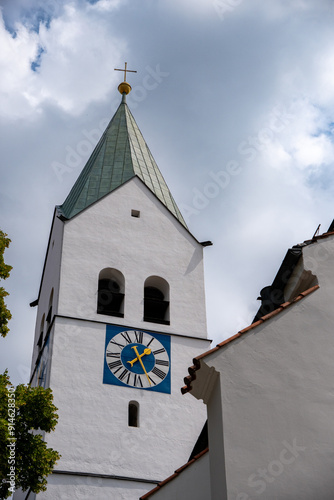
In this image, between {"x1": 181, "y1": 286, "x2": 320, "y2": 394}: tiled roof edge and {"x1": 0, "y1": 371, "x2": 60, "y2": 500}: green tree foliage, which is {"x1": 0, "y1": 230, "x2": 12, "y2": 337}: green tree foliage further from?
{"x1": 181, "y1": 286, "x2": 320, "y2": 394}: tiled roof edge

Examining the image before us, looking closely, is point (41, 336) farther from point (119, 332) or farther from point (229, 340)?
point (229, 340)

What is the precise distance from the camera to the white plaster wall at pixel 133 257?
2264 cm

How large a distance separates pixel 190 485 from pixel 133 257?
41.4ft

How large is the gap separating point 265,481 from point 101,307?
13520 mm

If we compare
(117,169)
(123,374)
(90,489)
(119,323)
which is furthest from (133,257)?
(90,489)

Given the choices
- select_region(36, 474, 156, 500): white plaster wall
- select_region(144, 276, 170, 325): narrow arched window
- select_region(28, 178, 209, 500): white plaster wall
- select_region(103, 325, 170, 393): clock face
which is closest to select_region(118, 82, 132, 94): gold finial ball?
select_region(28, 178, 209, 500): white plaster wall

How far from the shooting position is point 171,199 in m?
27.5

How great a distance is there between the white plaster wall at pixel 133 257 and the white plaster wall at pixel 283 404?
11546 millimetres

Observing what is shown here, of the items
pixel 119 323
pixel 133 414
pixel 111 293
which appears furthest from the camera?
pixel 111 293

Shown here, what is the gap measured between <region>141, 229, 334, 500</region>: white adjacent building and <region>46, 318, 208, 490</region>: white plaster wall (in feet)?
26.6

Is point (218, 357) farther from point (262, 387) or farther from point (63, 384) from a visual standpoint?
point (63, 384)

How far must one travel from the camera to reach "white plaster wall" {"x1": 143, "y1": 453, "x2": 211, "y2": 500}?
11514 millimetres

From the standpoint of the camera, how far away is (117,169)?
27266 millimetres

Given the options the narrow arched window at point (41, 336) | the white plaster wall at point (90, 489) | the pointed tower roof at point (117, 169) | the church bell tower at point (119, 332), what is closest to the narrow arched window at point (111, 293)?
the church bell tower at point (119, 332)
